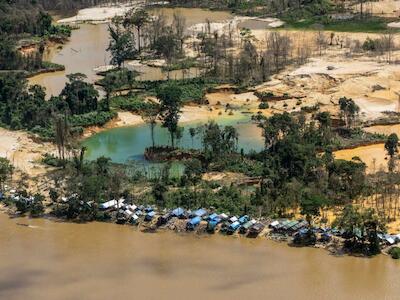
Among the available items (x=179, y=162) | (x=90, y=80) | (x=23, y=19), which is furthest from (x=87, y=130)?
(x=23, y=19)

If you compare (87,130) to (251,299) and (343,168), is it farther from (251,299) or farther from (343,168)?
(251,299)

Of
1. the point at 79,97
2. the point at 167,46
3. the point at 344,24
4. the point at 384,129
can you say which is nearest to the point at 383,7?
the point at 344,24

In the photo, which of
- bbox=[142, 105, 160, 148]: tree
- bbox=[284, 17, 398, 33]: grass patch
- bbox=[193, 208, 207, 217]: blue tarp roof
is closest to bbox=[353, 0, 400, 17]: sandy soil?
bbox=[284, 17, 398, 33]: grass patch

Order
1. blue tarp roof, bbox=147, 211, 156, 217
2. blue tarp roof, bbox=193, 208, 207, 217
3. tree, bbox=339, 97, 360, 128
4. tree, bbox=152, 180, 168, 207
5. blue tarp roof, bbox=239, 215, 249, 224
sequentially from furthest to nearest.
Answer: tree, bbox=339, 97, 360, 128
tree, bbox=152, 180, 168, 207
blue tarp roof, bbox=147, 211, 156, 217
blue tarp roof, bbox=193, 208, 207, 217
blue tarp roof, bbox=239, 215, 249, 224

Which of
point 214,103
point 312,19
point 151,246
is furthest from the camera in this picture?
point 312,19

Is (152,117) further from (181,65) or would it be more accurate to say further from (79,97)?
(181,65)

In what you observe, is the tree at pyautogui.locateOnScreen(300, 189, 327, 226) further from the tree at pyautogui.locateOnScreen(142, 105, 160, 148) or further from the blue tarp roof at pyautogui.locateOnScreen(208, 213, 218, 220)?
the tree at pyautogui.locateOnScreen(142, 105, 160, 148)
